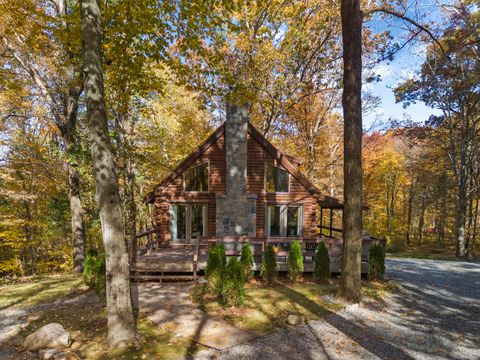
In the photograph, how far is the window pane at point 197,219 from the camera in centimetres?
1620

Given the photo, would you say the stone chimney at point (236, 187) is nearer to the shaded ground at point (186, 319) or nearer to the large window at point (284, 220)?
the large window at point (284, 220)

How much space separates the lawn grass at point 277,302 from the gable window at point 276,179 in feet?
21.4

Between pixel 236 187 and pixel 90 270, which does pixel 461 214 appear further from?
pixel 90 270

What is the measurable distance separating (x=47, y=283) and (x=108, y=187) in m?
10.2

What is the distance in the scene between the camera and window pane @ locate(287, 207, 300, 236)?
16.3 meters

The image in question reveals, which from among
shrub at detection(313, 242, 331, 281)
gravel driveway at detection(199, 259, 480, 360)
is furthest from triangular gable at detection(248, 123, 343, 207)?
gravel driveway at detection(199, 259, 480, 360)

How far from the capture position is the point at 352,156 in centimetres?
866

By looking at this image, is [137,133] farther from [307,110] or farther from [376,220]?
[376,220]

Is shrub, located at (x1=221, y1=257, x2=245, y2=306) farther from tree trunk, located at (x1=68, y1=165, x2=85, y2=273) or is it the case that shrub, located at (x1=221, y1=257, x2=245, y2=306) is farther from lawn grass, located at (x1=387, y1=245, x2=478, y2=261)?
lawn grass, located at (x1=387, y1=245, x2=478, y2=261)

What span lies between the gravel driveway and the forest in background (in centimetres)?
746

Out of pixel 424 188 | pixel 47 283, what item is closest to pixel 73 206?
pixel 47 283

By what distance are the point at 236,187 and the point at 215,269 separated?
672 centimetres

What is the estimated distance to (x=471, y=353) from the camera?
5926 millimetres

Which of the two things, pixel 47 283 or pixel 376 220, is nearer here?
pixel 47 283
